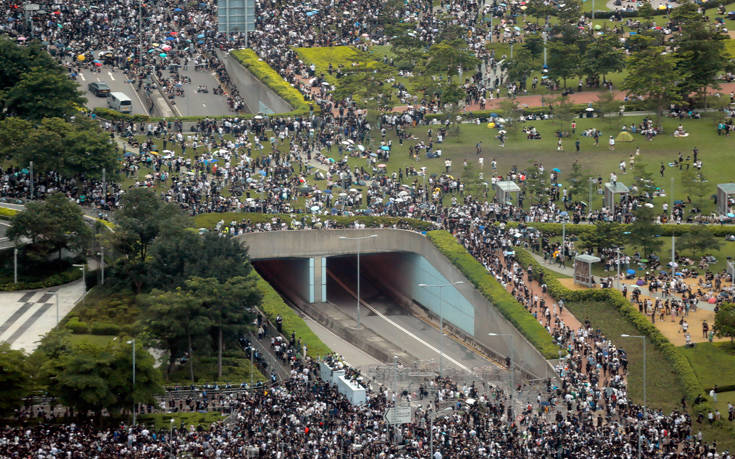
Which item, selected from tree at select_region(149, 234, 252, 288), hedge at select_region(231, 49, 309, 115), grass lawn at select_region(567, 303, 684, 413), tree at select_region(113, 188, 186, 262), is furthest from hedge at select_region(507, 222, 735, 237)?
hedge at select_region(231, 49, 309, 115)

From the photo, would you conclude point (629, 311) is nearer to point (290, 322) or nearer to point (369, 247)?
point (369, 247)

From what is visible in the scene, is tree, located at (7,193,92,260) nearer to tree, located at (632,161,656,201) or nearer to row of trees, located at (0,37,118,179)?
row of trees, located at (0,37,118,179)

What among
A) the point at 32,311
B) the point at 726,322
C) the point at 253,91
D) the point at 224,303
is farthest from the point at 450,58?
the point at 224,303

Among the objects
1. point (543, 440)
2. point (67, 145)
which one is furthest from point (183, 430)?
point (67, 145)

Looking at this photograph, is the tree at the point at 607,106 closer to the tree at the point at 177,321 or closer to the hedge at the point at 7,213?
the hedge at the point at 7,213

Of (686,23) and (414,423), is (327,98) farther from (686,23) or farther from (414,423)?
(414,423)

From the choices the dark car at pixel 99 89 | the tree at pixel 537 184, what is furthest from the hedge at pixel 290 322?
the dark car at pixel 99 89
